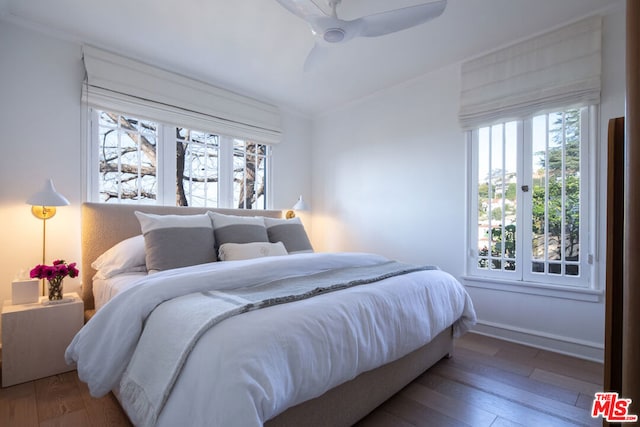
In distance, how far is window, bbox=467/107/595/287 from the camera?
2322 millimetres

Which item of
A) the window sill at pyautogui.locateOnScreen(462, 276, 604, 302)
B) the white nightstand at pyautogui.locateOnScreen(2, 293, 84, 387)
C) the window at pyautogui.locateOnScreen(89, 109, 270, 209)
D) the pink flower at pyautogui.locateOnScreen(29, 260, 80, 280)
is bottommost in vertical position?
the white nightstand at pyautogui.locateOnScreen(2, 293, 84, 387)

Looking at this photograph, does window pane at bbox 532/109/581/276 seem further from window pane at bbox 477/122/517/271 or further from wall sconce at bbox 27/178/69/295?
wall sconce at bbox 27/178/69/295

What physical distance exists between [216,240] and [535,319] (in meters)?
2.69

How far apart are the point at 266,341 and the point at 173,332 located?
0.36 metres

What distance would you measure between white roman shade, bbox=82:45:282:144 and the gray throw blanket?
7.30ft

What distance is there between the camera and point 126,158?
9.23 ft

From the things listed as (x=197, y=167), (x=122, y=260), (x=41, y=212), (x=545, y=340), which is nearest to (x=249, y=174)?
(x=197, y=167)

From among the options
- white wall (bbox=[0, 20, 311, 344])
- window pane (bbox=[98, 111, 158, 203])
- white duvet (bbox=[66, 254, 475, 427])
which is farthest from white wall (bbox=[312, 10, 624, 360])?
white wall (bbox=[0, 20, 311, 344])

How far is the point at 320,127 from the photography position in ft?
14.1

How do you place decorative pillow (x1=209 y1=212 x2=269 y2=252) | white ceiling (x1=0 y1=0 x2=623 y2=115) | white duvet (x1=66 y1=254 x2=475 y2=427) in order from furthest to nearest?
decorative pillow (x1=209 y1=212 x2=269 y2=252) < white ceiling (x1=0 y1=0 x2=623 y2=115) < white duvet (x1=66 y1=254 x2=475 y2=427)

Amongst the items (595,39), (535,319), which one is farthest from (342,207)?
(595,39)

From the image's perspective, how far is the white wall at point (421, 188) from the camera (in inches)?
88.2

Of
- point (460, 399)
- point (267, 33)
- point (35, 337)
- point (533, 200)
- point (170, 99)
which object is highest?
point (267, 33)

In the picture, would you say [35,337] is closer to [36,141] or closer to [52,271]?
[52,271]
